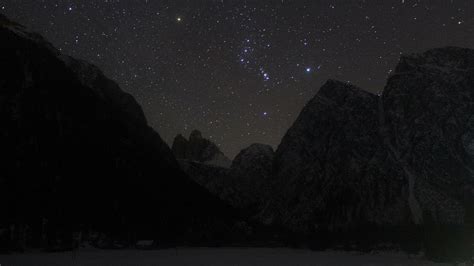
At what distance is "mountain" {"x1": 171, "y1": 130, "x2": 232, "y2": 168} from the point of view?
167m

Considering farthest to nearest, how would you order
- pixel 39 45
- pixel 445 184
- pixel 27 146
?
pixel 445 184, pixel 39 45, pixel 27 146

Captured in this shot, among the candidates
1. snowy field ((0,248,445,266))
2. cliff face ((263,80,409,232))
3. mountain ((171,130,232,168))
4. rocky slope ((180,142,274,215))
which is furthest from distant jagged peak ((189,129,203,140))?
snowy field ((0,248,445,266))

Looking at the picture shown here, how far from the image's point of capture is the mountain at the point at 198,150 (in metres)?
167

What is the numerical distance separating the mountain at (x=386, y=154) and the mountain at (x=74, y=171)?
1895 cm

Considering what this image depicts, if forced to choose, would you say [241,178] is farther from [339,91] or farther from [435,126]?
[435,126]

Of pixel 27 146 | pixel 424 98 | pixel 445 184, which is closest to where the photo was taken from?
pixel 27 146

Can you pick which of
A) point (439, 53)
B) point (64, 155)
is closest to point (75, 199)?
point (64, 155)

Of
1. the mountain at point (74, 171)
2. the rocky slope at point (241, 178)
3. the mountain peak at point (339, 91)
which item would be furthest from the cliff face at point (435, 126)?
the mountain at point (74, 171)

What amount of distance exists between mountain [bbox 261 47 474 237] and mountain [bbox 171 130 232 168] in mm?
70595

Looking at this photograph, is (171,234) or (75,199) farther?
(171,234)

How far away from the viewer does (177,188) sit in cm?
7581

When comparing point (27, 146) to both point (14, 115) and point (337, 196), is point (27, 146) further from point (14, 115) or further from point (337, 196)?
point (337, 196)

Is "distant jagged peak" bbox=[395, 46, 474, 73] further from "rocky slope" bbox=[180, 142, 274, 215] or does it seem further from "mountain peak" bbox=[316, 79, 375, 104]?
"rocky slope" bbox=[180, 142, 274, 215]

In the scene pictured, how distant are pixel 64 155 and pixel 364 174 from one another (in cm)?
5397
